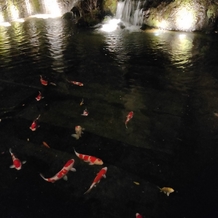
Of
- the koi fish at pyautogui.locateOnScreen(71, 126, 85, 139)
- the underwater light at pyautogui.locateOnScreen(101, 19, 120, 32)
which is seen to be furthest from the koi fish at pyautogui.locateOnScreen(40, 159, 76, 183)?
the underwater light at pyautogui.locateOnScreen(101, 19, 120, 32)

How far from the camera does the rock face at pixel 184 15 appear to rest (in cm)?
1520

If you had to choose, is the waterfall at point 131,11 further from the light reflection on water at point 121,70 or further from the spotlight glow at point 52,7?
the spotlight glow at point 52,7

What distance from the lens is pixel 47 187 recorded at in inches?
182

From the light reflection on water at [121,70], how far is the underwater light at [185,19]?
1026 millimetres

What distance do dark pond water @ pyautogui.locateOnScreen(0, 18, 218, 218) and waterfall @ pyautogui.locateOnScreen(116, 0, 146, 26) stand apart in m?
6.10

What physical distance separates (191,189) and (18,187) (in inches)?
150

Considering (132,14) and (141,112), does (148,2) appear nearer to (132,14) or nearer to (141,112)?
(132,14)

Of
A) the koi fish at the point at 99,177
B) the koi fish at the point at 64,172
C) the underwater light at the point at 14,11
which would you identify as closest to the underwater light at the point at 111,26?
the underwater light at the point at 14,11

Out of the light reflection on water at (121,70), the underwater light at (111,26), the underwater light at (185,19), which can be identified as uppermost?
the underwater light at (185,19)

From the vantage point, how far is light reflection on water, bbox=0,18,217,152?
645cm

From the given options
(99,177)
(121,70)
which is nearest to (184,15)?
(121,70)

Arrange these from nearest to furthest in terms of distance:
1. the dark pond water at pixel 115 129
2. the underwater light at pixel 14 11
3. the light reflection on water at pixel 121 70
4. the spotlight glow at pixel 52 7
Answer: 1. the dark pond water at pixel 115 129
2. the light reflection on water at pixel 121 70
3. the underwater light at pixel 14 11
4. the spotlight glow at pixel 52 7

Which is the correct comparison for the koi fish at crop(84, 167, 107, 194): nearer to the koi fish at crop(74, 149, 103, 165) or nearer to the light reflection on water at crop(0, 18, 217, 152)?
the koi fish at crop(74, 149, 103, 165)

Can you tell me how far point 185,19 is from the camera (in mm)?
15711
